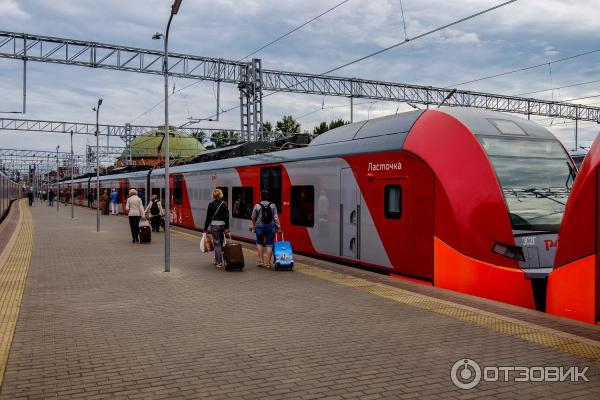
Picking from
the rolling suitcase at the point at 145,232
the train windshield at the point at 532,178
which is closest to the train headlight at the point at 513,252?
the train windshield at the point at 532,178

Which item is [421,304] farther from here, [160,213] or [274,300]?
A: [160,213]

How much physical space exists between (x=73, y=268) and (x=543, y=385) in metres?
9.60

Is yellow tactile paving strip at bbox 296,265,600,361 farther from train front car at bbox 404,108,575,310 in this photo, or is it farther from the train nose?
the train nose

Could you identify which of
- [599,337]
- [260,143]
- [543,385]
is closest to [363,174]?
[599,337]

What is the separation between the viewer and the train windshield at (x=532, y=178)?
840cm

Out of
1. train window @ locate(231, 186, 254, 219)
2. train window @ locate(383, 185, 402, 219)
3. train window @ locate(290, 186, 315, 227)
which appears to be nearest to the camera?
train window @ locate(383, 185, 402, 219)

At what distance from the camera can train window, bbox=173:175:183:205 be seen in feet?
80.7

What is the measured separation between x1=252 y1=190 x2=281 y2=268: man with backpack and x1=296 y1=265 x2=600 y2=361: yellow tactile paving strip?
2120 millimetres

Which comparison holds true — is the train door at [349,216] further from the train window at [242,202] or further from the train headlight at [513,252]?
the train window at [242,202]

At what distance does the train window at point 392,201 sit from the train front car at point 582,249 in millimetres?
3416

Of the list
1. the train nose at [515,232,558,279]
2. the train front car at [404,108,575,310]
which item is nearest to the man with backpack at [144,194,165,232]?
the train front car at [404,108,575,310]

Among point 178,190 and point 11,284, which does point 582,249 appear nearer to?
point 11,284

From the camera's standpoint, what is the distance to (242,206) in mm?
17578

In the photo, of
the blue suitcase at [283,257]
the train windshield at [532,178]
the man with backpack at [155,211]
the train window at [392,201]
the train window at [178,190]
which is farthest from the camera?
the train window at [178,190]
